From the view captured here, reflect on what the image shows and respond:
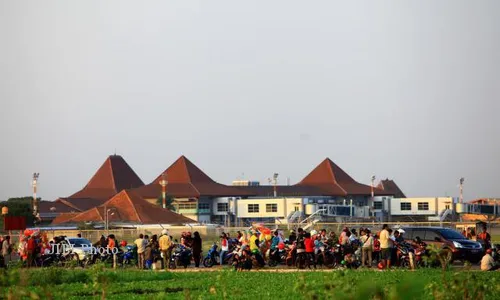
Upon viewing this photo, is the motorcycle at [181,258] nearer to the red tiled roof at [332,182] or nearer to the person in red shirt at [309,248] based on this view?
the person in red shirt at [309,248]

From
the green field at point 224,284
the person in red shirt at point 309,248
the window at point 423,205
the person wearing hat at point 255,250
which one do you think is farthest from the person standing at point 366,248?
the window at point 423,205

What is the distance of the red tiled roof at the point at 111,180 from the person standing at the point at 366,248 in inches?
3748

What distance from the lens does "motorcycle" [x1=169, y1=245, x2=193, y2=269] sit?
33.4 m

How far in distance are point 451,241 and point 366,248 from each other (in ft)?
12.1

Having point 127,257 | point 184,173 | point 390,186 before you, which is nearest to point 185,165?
point 184,173

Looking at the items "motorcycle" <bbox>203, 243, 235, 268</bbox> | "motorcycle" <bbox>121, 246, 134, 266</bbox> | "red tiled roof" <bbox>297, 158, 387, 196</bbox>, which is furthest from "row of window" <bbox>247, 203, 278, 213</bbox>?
"motorcycle" <bbox>203, 243, 235, 268</bbox>

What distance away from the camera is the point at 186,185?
396 feet

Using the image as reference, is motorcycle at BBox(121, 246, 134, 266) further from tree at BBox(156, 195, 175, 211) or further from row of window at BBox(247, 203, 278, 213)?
tree at BBox(156, 195, 175, 211)

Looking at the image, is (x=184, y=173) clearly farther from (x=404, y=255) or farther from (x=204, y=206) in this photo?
(x=404, y=255)

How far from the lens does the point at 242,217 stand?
11256 cm

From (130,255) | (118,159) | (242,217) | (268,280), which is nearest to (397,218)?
(242,217)

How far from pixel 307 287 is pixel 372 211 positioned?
10313 centimetres

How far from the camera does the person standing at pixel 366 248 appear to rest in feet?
99.1

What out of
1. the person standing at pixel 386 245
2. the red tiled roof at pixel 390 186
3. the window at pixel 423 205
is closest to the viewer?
the person standing at pixel 386 245
